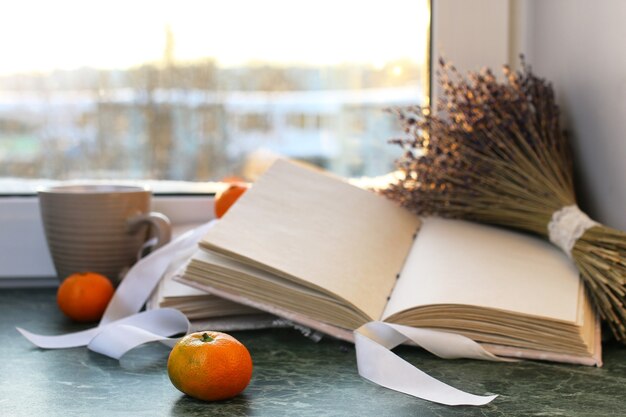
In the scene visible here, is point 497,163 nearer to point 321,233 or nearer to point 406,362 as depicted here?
point 321,233

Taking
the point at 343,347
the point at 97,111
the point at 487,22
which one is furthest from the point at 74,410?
the point at 487,22

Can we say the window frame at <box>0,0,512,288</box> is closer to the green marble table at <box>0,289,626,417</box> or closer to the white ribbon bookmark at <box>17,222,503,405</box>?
the white ribbon bookmark at <box>17,222,503,405</box>

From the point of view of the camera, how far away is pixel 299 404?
76cm

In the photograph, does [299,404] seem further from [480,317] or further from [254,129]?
[254,129]

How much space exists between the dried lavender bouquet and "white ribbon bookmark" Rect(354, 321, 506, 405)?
Answer: 9.3 inches

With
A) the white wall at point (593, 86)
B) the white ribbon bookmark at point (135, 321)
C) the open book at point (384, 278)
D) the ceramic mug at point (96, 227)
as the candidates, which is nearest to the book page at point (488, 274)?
the open book at point (384, 278)

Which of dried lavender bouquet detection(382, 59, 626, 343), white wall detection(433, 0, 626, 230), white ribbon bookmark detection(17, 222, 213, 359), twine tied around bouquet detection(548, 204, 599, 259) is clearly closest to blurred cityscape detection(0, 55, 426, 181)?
white wall detection(433, 0, 626, 230)

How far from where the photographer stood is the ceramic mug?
1140 millimetres

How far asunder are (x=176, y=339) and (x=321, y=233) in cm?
24

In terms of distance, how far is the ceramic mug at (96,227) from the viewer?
1.14 meters

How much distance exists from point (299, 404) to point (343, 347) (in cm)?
19

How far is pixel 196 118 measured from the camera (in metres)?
1.45

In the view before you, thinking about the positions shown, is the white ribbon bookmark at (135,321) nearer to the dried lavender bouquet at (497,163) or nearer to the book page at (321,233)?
the book page at (321,233)

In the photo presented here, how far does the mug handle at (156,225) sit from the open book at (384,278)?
0.17 metres
